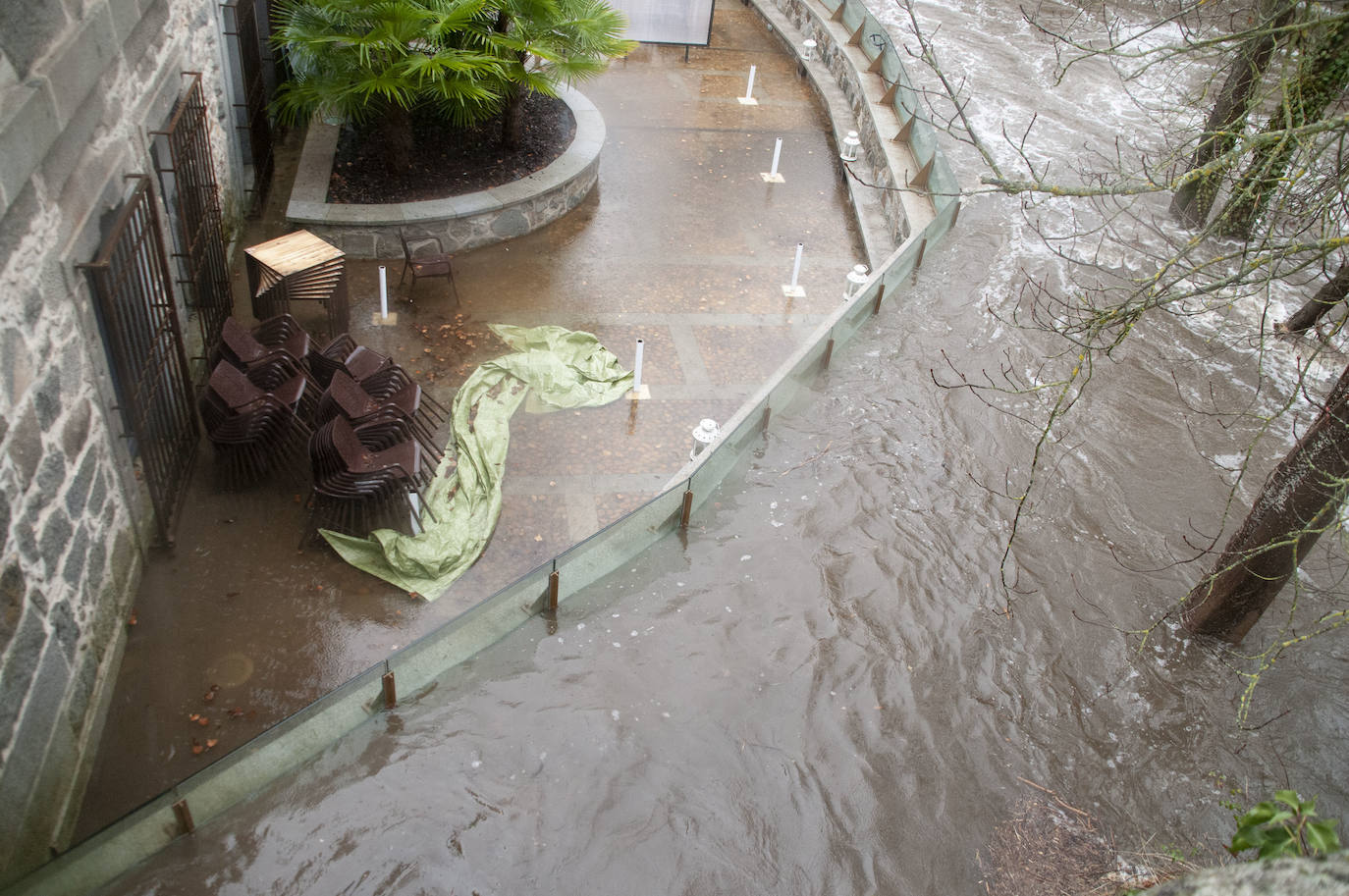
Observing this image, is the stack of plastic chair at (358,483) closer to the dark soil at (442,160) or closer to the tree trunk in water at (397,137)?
the dark soil at (442,160)

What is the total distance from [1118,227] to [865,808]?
9174 millimetres

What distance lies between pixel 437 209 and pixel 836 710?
685 centimetres

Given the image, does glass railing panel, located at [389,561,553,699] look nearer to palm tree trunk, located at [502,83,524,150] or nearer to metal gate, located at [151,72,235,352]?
metal gate, located at [151,72,235,352]

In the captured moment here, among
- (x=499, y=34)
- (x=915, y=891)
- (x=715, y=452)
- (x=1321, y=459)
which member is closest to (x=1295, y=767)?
(x=1321, y=459)

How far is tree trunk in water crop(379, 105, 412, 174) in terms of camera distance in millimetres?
10484

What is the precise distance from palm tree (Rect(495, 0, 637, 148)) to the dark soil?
69 cm

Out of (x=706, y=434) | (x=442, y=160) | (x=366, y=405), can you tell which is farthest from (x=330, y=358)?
(x=442, y=160)

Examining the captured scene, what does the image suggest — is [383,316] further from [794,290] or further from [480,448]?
[794,290]

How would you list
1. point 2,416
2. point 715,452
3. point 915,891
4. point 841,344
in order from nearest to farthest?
1. point 2,416
2. point 915,891
3. point 715,452
4. point 841,344

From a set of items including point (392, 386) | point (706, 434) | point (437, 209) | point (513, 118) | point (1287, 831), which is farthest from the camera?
point (513, 118)

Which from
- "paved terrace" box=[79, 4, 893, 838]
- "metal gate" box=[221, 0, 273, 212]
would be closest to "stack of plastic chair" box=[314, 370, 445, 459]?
"paved terrace" box=[79, 4, 893, 838]

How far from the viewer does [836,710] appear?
5762 mm

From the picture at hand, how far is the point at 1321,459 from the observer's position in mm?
5367

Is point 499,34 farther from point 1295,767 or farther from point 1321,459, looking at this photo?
point 1295,767
